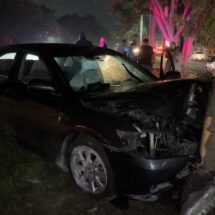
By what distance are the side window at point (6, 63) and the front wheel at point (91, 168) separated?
1870 mm

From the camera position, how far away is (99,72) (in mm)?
5348

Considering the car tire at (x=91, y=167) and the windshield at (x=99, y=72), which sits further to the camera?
the windshield at (x=99, y=72)

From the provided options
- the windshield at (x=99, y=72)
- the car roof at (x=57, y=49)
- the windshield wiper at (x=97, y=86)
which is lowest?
the windshield wiper at (x=97, y=86)

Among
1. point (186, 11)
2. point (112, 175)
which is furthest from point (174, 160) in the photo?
point (186, 11)

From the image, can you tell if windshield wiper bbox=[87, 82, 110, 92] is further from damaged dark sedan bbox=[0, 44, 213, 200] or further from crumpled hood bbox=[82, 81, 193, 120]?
crumpled hood bbox=[82, 81, 193, 120]

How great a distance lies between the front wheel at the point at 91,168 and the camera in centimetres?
405

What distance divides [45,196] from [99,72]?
1.88 meters

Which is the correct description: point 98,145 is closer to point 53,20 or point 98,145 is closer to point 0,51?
point 0,51

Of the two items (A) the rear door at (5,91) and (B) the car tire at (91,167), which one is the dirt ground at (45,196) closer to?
(B) the car tire at (91,167)

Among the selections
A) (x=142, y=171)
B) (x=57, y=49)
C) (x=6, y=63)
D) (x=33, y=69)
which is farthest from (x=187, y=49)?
(x=142, y=171)

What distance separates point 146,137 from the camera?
3910 millimetres

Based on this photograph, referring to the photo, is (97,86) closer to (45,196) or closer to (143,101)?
(143,101)

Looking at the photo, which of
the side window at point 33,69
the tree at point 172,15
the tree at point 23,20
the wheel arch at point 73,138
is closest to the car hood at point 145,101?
the wheel arch at point 73,138

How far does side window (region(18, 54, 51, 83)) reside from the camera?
5.01 meters
